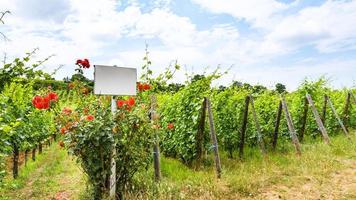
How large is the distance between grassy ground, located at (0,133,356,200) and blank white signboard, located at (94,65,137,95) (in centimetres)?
163

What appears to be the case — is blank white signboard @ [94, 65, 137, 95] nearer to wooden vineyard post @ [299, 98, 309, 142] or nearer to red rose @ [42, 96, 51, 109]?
red rose @ [42, 96, 51, 109]

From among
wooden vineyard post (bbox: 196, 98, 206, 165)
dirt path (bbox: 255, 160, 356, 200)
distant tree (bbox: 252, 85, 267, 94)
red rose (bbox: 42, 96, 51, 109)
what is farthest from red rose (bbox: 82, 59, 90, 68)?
distant tree (bbox: 252, 85, 267, 94)

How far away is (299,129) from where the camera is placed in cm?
1232

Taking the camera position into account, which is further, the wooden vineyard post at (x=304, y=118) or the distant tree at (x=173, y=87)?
the wooden vineyard post at (x=304, y=118)

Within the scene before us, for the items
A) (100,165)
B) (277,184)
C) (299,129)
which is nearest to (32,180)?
(100,165)

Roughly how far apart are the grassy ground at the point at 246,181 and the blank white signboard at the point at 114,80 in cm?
163

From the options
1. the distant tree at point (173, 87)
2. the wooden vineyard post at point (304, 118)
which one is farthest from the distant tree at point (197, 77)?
the wooden vineyard post at point (304, 118)

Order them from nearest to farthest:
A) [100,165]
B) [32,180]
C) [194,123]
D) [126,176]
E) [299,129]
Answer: [100,165], [126,176], [194,123], [32,180], [299,129]

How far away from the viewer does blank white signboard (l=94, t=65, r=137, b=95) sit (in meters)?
5.18

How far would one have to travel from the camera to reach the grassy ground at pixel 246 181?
5.59 metres

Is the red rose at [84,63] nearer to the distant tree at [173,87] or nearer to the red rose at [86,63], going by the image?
the red rose at [86,63]

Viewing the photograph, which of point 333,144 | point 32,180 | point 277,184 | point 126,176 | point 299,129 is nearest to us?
point 126,176

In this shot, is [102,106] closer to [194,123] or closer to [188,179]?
[188,179]

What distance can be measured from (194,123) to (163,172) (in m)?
1.34
